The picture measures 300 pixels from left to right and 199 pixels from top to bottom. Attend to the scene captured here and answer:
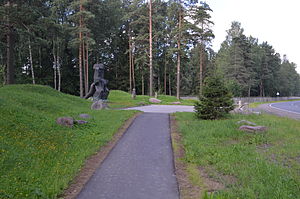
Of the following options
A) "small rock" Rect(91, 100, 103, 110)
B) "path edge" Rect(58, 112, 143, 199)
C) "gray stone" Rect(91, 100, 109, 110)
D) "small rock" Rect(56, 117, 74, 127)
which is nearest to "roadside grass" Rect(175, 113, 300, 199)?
"path edge" Rect(58, 112, 143, 199)

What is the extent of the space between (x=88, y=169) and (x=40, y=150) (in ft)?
Result: 5.33

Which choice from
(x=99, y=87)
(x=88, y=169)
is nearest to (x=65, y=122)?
(x=88, y=169)

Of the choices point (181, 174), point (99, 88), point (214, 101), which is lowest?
point (181, 174)

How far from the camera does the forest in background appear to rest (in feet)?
71.5

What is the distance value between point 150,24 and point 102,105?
18.0 meters

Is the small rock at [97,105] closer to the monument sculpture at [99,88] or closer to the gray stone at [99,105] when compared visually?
the gray stone at [99,105]

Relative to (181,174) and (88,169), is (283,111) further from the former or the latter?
(88,169)

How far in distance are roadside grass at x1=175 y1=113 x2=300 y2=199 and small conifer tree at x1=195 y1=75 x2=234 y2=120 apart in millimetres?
2036

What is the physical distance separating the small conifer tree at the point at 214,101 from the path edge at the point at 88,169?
4.90 m

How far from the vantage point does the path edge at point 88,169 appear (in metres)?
4.47

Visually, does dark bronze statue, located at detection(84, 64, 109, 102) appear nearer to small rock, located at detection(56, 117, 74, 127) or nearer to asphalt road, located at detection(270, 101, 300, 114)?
small rock, located at detection(56, 117, 74, 127)

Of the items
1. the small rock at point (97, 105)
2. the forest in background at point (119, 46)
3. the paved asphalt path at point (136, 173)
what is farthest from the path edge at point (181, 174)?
the forest in background at point (119, 46)

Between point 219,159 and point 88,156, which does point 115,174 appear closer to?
point 88,156

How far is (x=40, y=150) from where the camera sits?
635 centimetres
